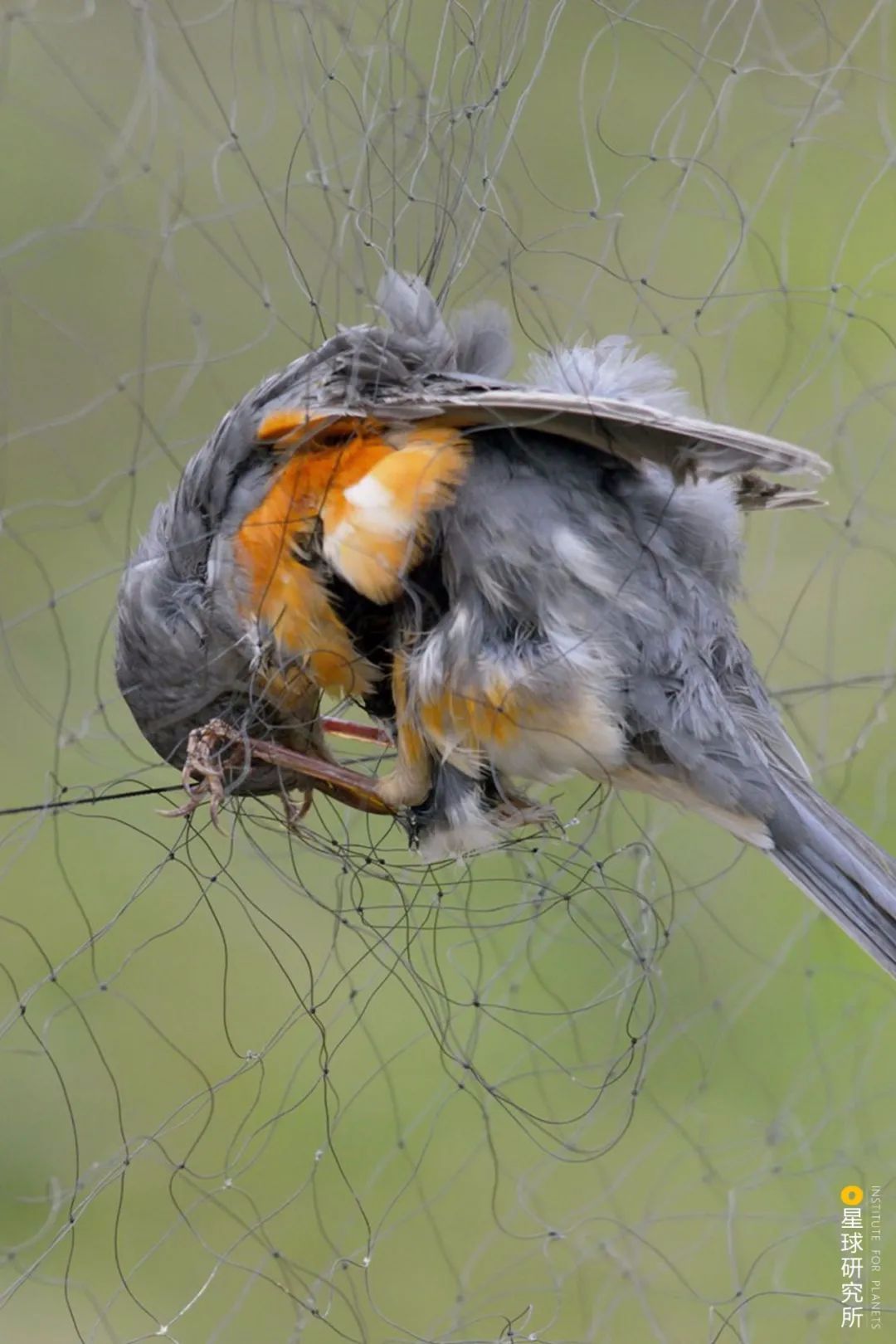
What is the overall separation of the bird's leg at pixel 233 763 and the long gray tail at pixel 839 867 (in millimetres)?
429

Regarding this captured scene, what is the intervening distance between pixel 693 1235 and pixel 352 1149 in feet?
2.29

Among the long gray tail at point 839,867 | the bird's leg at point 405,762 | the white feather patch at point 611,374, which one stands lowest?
the long gray tail at point 839,867

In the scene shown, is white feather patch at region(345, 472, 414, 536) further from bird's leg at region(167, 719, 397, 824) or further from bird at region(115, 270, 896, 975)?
bird's leg at region(167, 719, 397, 824)

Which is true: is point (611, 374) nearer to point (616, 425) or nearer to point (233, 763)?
point (616, 425)

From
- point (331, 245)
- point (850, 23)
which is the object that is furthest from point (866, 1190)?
point (850, 23)

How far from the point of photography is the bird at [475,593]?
1434 mm

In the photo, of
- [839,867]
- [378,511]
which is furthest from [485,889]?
[378,511]

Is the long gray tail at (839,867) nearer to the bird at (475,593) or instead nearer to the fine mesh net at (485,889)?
the bird at (475,593)

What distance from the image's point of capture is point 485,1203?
8.91ft

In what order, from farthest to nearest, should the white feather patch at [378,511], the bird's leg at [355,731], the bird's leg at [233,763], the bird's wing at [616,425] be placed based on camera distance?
1. the bird's leg at [355,731]
2. the bird's leg at [233,763]
3. the white feather patch at [378,511]
4. the bird's wing at [616,425]

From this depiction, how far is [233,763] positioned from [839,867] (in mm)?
635

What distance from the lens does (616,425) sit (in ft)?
4.46

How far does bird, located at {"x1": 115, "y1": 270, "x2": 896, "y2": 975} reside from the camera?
56.4 inches

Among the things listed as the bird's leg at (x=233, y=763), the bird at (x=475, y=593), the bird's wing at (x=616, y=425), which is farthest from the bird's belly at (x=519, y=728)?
the bird's wing at (x=616, y=425)
